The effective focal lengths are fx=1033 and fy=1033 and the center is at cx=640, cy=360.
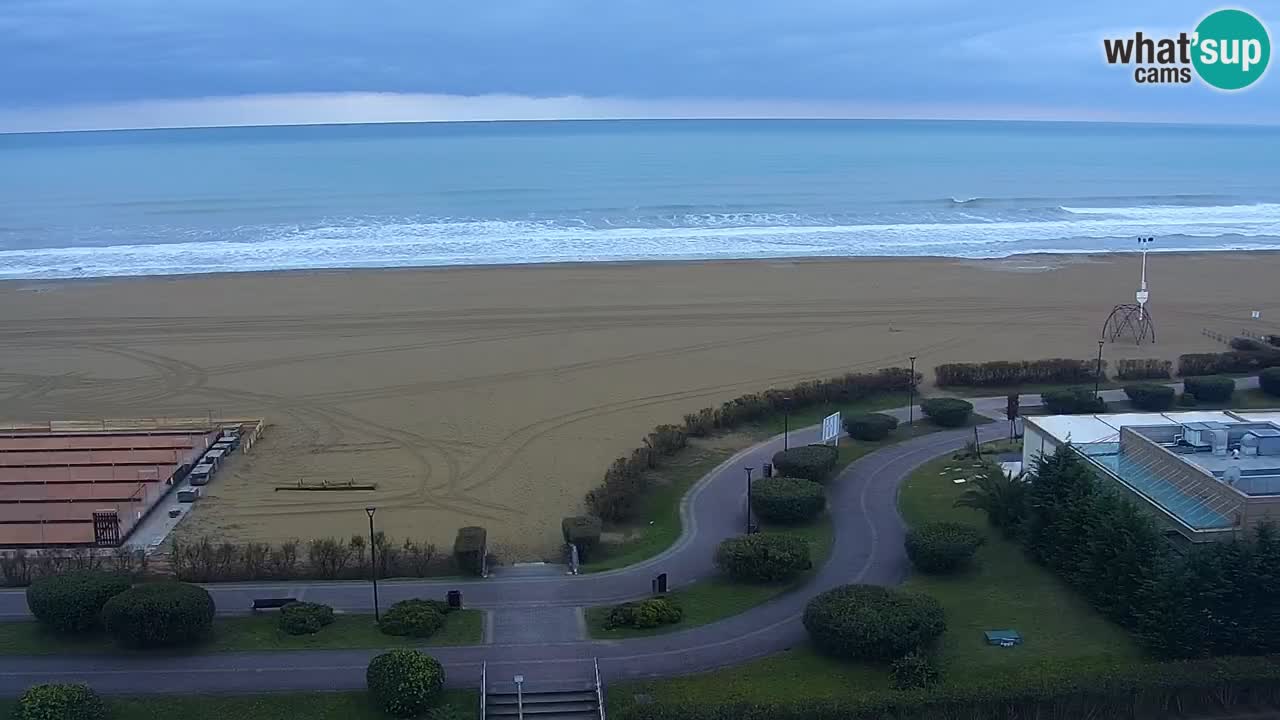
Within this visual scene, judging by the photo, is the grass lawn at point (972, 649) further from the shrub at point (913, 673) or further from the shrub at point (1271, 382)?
the shrub at point (1271, 382)

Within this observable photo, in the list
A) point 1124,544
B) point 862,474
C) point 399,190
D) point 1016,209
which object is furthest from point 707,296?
point 399,190

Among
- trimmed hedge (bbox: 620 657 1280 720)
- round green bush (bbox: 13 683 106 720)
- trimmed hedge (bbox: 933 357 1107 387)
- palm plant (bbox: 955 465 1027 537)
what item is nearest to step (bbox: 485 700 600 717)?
trimmed hedge (bbox: 620 657 1280 720)

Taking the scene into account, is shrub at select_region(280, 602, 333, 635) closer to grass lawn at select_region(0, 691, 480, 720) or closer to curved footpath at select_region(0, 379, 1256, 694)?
curved footpath at select_region(0, 379, 1256, 694)

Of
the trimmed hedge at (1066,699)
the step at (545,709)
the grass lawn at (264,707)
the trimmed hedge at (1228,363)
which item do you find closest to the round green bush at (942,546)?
the trimmed hedge at (1066,699)

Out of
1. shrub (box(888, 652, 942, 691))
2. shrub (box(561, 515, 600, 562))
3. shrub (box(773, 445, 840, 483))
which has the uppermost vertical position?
shrub (box(773, 445, 840, 483))

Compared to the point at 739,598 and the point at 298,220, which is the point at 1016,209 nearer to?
the point at 298,220

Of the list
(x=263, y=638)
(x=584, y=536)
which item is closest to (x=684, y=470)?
(x=584, y=536)

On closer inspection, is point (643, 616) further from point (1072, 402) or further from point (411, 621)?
point (1072, 402)
